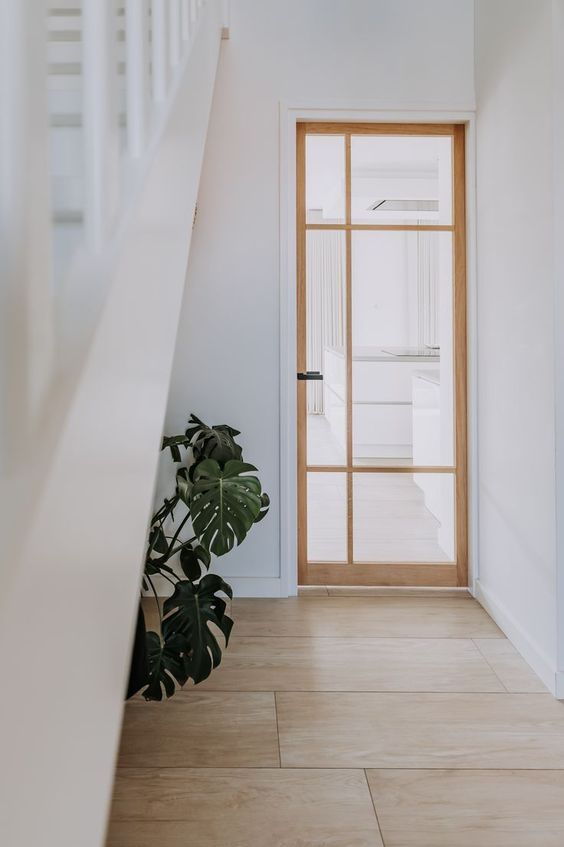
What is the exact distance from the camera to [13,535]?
0.41 m

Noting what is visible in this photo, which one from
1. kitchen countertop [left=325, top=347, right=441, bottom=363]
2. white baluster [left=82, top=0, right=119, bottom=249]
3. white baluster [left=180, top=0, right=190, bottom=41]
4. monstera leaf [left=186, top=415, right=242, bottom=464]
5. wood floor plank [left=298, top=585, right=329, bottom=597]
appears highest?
white baluster [left=180, top=0, right=190, bottom=41]

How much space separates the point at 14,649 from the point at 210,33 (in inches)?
84.9

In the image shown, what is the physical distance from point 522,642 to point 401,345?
1350 millimetres

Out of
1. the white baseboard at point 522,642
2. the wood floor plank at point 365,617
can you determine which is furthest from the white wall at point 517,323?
the wood floor plank at point 365,617

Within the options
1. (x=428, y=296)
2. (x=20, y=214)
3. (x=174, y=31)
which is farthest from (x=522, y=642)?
(x=20, y=214)

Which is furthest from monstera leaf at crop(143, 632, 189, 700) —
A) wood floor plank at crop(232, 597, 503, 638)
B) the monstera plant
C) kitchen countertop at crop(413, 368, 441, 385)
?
kitchen countertop at crop(413, 368, 441, 385)

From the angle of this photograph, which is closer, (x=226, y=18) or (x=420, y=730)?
(x=420, y=730)

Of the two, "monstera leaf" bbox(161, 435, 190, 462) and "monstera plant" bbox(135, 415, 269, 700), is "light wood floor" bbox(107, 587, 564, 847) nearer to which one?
"monstera plant" bbox(135, 415, 269, 700)

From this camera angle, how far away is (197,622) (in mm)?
1921

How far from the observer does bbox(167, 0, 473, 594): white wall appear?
296 centimetres

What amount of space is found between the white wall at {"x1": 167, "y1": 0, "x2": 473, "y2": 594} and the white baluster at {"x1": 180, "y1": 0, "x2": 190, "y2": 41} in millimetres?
1326

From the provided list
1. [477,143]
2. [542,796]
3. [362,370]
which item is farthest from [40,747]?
[477,143]

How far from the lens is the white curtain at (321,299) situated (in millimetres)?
3082

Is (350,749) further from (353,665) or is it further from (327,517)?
(327,517)
